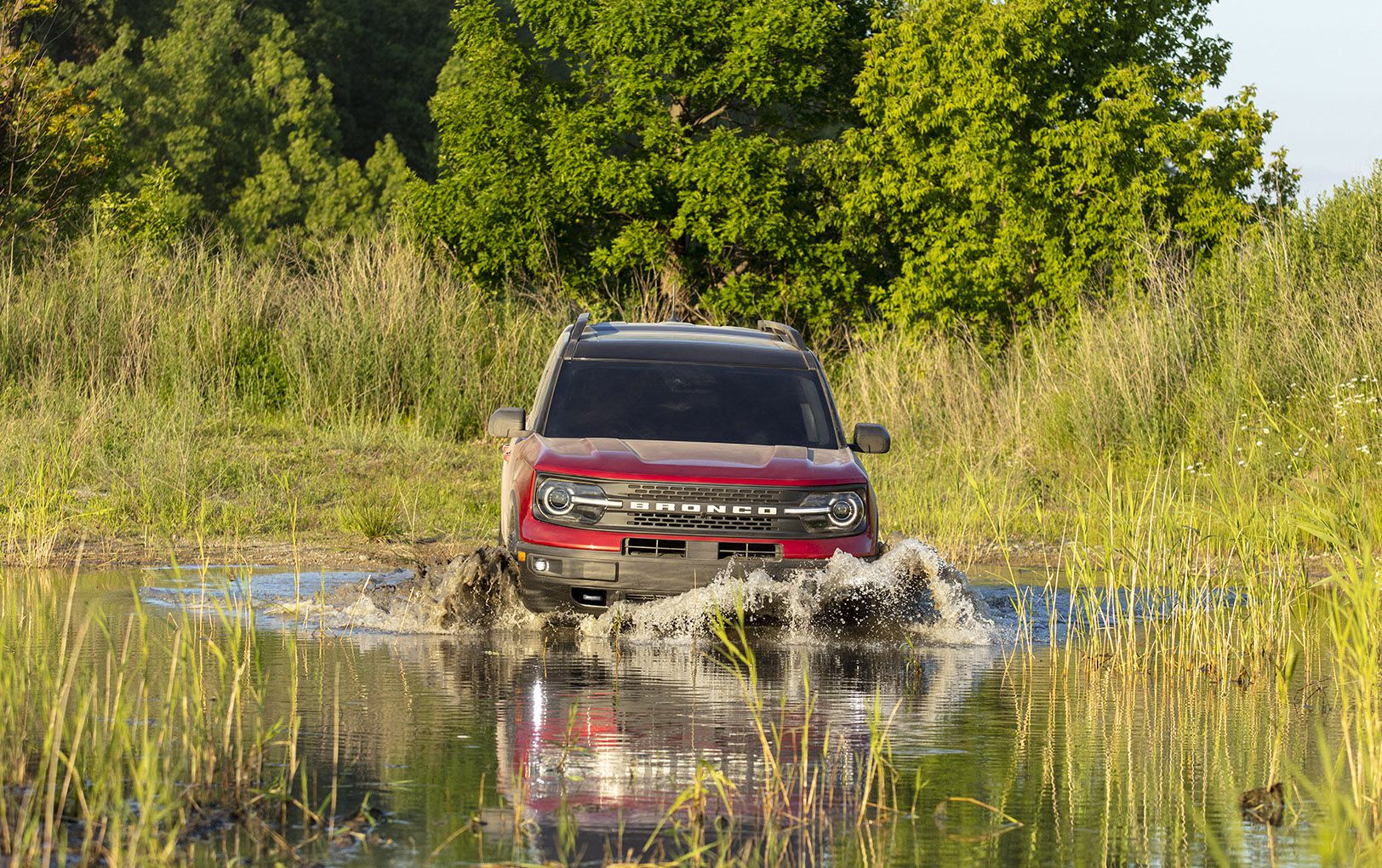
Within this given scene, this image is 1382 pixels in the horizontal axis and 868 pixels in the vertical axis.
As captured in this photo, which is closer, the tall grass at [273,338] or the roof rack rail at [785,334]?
the roof rack rail at [785,334]

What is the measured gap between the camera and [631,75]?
4472cm

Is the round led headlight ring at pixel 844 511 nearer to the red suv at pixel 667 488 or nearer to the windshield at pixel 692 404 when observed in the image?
the red suv at pixel 667 488

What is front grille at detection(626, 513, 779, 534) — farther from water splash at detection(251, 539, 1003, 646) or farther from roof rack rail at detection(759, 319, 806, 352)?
roof rack rail at detection(759, 319, 806, 352)

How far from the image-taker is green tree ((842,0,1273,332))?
41000mm

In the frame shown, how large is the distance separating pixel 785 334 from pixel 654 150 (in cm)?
3225

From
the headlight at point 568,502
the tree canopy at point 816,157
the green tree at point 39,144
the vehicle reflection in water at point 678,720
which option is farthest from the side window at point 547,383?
the tree canopy at point 816,157

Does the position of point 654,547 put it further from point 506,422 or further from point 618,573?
point 506,422

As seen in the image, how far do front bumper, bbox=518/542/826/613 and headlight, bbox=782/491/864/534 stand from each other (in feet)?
0.66

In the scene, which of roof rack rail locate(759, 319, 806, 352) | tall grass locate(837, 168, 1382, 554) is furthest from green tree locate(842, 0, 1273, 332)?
roof rack rail locate(759, 319, 806, 352)

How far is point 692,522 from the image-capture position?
37.8 feet

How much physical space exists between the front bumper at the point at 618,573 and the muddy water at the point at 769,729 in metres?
0.10

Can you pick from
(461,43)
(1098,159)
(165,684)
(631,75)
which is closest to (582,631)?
(165,684)

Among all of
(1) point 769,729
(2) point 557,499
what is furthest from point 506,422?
(1) point 769,729

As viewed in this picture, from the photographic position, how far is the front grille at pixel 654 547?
11.5 meters
